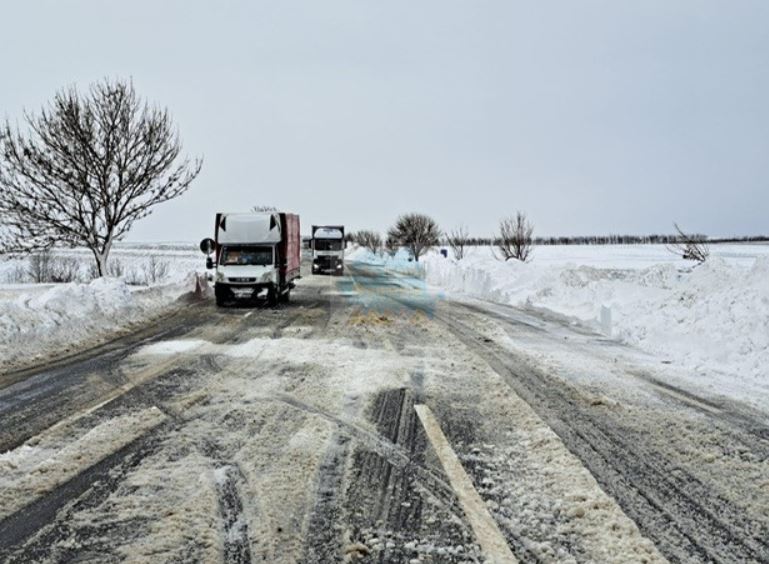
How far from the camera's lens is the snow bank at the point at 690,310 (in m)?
8.57

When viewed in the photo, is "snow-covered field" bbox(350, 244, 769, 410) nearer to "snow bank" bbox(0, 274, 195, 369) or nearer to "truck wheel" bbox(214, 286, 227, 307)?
"truck wheel" bbox(214, 286, 227, 307)

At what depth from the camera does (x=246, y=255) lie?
17859 mm

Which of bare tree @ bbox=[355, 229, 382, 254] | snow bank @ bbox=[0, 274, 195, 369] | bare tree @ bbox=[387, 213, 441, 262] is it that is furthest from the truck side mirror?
bare tree @ bbox=[355, 229, 382, 254]

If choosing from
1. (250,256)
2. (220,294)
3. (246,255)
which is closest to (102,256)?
(220,294)

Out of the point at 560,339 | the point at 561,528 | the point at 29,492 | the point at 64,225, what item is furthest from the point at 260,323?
the point at 64,225

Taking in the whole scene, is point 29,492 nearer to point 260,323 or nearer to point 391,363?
point 391,363

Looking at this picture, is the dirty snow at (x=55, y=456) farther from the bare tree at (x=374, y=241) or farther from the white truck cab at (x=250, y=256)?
the bare tree at (x=374, y=241)

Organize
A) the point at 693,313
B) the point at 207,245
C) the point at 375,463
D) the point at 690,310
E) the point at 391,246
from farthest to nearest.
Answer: the point at 391,246, the point at 207,245, the point at 690,310, the point at 693,313, the point at 375,463

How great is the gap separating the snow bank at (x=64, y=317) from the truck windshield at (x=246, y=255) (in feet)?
8.77

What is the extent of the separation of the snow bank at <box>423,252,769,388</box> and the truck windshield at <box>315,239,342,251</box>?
20589mm

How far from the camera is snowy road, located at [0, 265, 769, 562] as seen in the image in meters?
3.02

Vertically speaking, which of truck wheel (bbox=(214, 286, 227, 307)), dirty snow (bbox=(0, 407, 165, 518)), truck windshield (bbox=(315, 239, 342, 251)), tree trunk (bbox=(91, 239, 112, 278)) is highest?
truck windshield (bbox=(315, 239, 342, 251))

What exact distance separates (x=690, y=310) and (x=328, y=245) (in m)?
30.0

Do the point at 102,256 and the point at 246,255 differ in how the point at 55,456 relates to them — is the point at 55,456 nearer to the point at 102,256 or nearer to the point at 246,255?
the point at 246,255
